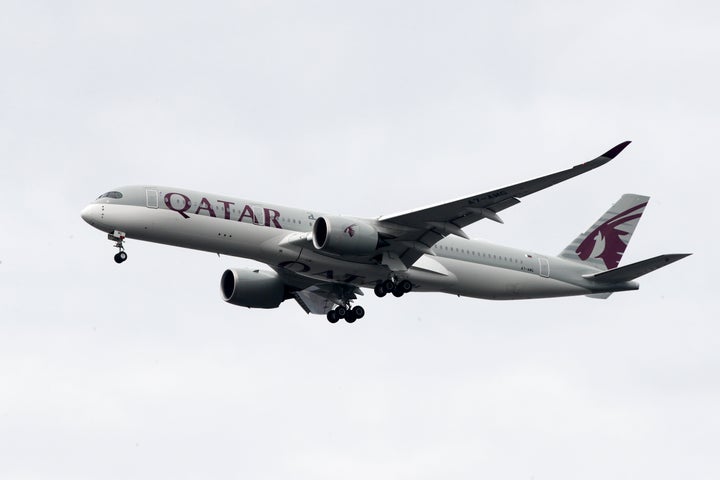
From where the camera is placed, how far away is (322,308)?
176ft

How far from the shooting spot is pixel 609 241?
58.1 meters

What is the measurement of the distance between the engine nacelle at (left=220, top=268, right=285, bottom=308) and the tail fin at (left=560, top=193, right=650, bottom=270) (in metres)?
13.3

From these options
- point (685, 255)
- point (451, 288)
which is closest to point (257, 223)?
point (451, 288)

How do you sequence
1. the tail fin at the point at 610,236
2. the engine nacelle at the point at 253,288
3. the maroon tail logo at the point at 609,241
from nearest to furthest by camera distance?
the engine nacelle at the point at 253,288 < the tail fin at the point at 610,236 < the maroon tail logo at the point at 609,241

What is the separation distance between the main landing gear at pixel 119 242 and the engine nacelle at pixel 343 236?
7136 millimetres

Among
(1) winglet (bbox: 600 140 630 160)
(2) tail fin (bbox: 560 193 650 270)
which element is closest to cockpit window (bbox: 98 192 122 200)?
(1) winglet (bbox: 600 140 630 160)

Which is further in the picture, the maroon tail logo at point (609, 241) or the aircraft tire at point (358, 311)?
the maroon tail logo at point (609, 241)

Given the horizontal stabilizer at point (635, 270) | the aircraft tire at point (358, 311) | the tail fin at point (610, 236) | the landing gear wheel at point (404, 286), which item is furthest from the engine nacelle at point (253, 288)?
the horizontal stabilizer at point (635, 270)

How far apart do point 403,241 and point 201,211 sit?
8.00 metres

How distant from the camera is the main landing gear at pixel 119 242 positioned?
45.8 metres

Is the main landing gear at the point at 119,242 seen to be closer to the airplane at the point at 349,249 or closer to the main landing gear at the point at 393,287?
the airplane at the point at 349,249

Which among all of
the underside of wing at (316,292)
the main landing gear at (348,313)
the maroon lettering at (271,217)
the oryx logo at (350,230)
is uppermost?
the maroon lettering at (271,217)

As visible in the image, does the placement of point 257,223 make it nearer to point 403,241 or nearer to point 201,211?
point 201,211

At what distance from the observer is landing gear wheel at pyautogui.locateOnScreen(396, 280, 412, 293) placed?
49688 mm
